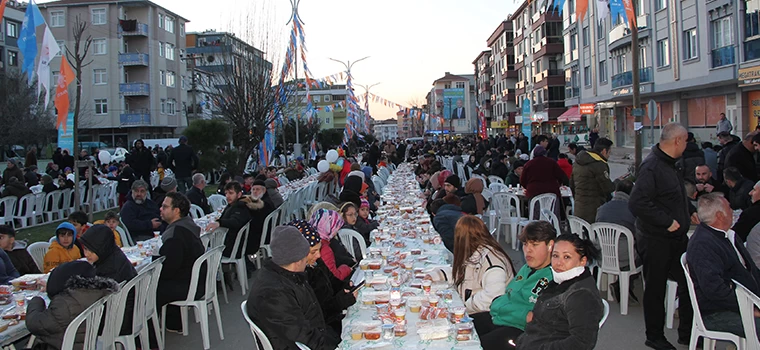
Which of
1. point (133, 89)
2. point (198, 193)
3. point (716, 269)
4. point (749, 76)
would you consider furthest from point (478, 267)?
point (133, 89)

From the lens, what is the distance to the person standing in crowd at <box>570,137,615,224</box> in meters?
7.89

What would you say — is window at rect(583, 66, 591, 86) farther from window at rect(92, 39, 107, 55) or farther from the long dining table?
window at rect(92, 39, 107, 55)

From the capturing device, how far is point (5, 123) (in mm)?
28641

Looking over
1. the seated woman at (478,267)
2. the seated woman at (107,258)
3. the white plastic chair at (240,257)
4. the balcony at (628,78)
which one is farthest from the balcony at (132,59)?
the seated woman at (478,267)

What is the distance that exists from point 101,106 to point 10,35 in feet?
25.5

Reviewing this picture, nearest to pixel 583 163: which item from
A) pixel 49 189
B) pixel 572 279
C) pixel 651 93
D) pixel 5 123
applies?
pixel 572 279

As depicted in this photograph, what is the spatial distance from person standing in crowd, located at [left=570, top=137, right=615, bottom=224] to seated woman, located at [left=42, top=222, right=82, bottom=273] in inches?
244

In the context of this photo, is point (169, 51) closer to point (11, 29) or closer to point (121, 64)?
point (121, 64)

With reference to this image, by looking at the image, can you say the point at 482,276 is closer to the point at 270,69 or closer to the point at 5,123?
the point at 270,69

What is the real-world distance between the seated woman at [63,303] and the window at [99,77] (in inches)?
1864

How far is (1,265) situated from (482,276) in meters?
4.68

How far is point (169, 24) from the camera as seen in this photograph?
50094mm

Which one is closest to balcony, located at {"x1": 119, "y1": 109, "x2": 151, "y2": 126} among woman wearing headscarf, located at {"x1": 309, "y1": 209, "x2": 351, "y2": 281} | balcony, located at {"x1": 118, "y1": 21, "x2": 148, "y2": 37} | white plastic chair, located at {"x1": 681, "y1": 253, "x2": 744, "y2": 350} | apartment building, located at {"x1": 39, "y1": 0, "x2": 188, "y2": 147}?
apartment building, located at {"x1": 39, "y1": 0, "x2": 188, "y2": 147}

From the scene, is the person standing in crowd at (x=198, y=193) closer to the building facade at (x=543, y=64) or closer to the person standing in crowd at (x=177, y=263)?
the person standing in crowd at (x=177, y=263)
